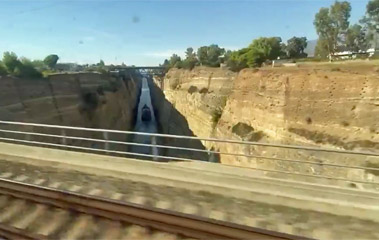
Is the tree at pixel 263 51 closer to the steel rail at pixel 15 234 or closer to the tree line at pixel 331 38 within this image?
the tree line at pixel 331 38

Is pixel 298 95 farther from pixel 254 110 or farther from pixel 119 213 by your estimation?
pixel 119 213

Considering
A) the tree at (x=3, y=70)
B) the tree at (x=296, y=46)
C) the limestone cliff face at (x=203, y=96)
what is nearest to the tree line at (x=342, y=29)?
the tree at (x=296, y=46)

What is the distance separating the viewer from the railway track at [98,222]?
355 centimetres

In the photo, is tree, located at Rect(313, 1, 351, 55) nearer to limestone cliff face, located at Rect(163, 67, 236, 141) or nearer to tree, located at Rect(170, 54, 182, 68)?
limestone cliff face, located at Rect(163, 67, 236, 141)

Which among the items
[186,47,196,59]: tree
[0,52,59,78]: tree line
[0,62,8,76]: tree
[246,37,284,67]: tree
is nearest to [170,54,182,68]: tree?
[186,47,196,59]: tree

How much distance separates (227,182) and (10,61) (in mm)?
50719

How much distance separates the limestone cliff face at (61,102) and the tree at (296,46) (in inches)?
1528

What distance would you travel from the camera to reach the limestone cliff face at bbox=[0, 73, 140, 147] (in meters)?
32.6

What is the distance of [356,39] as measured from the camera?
51969 millimetres

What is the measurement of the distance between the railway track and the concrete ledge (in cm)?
146

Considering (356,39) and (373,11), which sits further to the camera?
(356,39)

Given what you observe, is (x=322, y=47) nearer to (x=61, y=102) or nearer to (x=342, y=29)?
(x=342, y=29)

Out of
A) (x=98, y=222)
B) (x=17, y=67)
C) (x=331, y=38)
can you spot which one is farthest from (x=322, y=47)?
(x=98, y=222)

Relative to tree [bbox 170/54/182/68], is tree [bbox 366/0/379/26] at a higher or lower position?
higher
